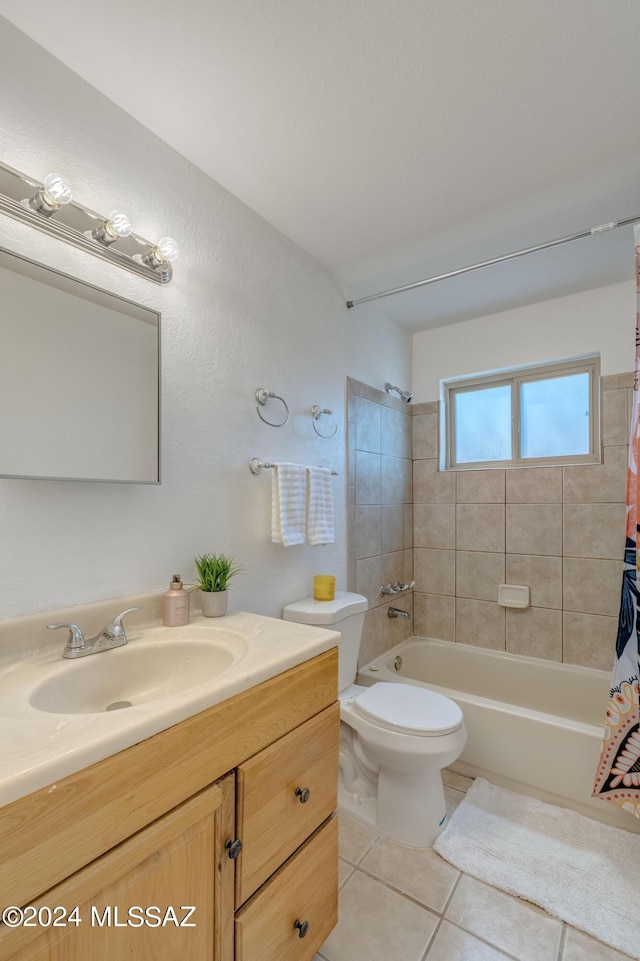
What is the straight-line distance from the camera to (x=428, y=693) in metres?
1.80

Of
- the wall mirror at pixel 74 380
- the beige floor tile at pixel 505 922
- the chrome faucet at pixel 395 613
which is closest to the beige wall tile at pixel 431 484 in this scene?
the chrome faucet at pixel 395 613

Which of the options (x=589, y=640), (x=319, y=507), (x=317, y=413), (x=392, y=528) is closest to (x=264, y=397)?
(x=317, y=413)

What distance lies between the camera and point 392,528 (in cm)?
263

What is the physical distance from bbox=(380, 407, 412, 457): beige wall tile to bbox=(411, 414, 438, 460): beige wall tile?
0.04 metres

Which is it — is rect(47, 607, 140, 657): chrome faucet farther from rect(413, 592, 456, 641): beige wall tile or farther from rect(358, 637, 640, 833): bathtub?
rect(413, 592, 456, 641): beige wall tile

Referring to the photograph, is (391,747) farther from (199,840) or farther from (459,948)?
(199,840)

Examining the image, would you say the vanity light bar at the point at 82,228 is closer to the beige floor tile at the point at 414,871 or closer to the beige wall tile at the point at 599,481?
the beige floor tile at the point at 414,871

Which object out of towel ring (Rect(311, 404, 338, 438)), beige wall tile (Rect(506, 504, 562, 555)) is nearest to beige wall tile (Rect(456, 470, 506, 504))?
beige wall tile (Rect(506, 504, 562, 555))

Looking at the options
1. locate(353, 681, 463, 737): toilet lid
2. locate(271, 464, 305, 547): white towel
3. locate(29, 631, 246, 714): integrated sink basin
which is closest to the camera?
locate(29, 631, 246, 714): integrated sink basin

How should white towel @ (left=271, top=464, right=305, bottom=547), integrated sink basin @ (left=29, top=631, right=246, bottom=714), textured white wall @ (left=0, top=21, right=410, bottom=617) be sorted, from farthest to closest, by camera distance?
white towel @ (left=271, top=464, right=305, bottom=547), textured white wall @ (left=0, top=21, right=410, bottom=617), integrated sink basin @ (left=29, top=631, right=246, bottom=714)

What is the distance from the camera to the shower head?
2.62 metres

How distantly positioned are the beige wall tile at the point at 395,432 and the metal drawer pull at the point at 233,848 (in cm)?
198

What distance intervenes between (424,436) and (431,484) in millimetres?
316

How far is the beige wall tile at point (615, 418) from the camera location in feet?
7.42
